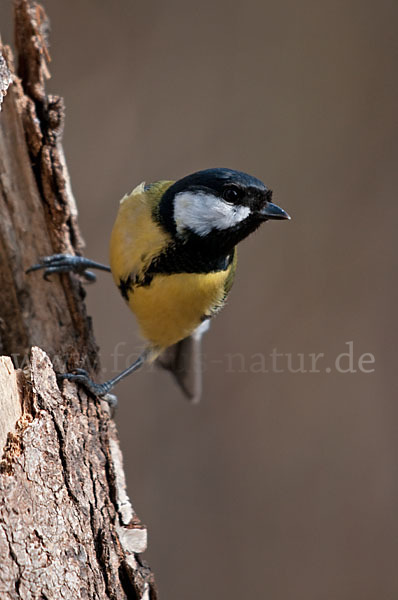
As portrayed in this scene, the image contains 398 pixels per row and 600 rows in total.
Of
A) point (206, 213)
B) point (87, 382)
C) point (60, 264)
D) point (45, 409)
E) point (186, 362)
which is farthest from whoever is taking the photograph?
point (186, 362)

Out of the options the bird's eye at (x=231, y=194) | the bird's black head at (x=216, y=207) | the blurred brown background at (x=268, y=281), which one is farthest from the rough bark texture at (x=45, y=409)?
the blurred brown background at (x=268, y=281)

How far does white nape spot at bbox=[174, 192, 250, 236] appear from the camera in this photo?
1658 mm

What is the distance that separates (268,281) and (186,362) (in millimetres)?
745

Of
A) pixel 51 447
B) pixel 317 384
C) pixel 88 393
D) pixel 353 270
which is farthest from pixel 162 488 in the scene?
pixel 51 447

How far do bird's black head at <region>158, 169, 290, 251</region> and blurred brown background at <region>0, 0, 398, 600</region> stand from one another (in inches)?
47.3

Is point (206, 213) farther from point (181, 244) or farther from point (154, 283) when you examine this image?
point (154, 283)

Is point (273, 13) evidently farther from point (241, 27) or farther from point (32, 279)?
point (32, 279)

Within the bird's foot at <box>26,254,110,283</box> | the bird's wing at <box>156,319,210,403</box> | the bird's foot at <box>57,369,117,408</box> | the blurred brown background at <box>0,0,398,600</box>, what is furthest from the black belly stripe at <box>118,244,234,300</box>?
the blurred brown background at <box>0,0,398,600</box>

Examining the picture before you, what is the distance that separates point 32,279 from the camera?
1766 mm

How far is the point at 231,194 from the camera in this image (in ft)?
5.45

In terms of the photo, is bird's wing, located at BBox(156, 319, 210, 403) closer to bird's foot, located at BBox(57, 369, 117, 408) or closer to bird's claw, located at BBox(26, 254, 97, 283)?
bird's claw, located at BBox(26, 254, 97, 283)

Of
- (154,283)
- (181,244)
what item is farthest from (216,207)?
(154,283)

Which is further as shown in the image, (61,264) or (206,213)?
(61,264)

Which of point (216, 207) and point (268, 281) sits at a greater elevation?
point (216, 207)
